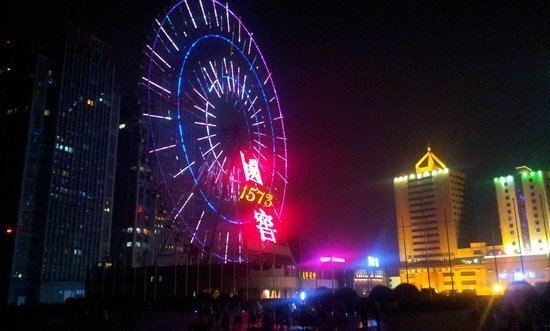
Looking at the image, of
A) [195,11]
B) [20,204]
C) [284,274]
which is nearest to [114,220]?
[20,204]

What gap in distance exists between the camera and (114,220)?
108500 millimetres

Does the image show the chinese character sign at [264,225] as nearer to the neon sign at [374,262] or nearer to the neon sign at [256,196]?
the neon sign at [256,196]

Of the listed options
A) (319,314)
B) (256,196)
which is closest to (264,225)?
(256,196)

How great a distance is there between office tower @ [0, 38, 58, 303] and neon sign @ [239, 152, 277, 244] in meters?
48.6

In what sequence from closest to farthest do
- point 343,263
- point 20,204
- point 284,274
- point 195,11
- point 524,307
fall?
1. point 524,307
2. point 195,11
3. point 284,274
4. point 20,204
5. point 343,263

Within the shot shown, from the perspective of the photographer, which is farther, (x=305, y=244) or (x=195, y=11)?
(x=305, y=244)

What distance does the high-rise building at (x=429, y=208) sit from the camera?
15612 centimetres

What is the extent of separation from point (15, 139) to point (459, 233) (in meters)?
128

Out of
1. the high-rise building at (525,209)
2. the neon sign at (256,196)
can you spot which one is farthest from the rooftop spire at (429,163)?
the neon sign at (256,196)

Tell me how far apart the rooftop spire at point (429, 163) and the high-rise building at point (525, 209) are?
3561cm

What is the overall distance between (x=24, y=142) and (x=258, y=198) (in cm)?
5877

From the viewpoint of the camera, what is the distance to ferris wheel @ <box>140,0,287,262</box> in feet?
121

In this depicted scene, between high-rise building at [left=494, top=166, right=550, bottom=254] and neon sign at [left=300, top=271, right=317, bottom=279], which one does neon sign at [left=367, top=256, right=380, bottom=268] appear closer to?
high-rise building at [left=494, top=166, right=550, bottom=254]

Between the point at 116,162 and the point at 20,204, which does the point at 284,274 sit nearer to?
the point at 20,204
